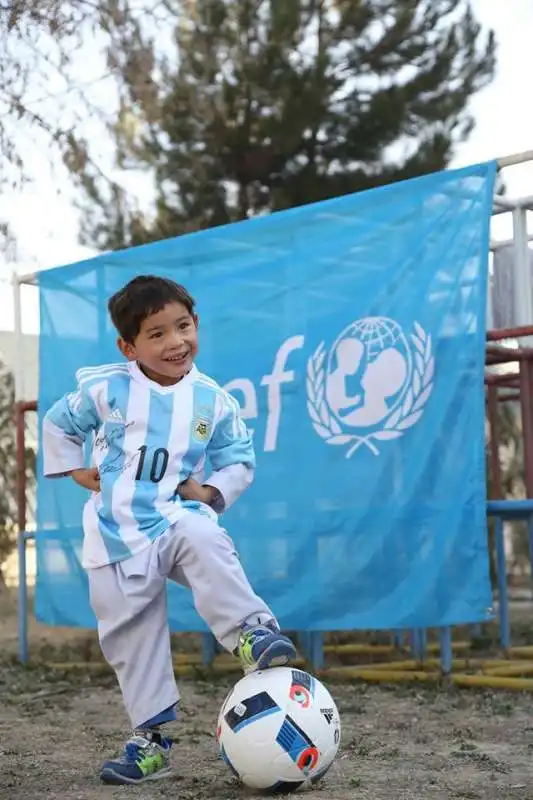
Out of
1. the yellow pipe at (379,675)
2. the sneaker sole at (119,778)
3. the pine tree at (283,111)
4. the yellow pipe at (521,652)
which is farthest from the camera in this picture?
the pine tree at (283,111)

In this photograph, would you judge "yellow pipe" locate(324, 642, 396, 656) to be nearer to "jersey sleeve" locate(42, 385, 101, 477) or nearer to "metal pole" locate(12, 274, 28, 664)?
"metal pole" locate(12, 274, 28, 664)

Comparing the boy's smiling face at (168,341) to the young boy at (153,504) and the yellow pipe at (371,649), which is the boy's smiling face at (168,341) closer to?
the young boy at (153,504)

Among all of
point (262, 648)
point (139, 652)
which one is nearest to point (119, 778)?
point (139, 652)

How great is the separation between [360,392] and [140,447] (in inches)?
72.7

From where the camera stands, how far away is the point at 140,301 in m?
3.34

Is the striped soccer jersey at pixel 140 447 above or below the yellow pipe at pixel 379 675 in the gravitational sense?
above

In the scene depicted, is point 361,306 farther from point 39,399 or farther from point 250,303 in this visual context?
point 39,399

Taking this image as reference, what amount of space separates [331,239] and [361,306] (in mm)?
384

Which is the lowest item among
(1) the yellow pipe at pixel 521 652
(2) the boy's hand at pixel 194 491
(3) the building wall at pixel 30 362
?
(1) the yellow pipe at pixel 521 652

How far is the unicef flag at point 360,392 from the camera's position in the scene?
4.77m

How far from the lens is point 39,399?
250 inches

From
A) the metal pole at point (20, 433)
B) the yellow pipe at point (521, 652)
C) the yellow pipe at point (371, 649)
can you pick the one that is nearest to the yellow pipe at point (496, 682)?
the yellow pipe at point (521, 652)

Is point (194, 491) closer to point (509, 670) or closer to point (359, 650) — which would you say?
point (509, 670)

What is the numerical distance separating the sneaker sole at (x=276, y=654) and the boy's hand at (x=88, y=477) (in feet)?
2.26
